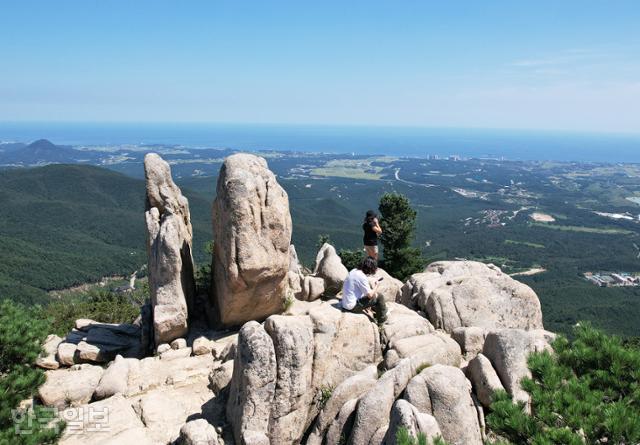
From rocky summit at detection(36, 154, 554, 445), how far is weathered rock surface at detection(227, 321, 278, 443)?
4 cm

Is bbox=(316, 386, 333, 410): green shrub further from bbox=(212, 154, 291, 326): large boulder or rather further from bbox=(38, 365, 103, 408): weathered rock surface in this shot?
bbox=(38, 365, 103, 408): weathered rock surface

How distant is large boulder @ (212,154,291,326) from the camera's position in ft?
66.3

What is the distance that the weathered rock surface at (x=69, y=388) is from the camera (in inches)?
667

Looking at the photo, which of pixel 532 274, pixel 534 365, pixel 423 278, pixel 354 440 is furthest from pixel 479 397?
pixel 532 274

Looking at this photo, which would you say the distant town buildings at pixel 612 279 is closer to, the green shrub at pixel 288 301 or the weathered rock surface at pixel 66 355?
the green shrub at pixel 288 301

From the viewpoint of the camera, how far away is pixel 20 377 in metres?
13.9

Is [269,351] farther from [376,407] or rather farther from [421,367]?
[421,367]

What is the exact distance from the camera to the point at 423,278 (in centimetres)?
2400

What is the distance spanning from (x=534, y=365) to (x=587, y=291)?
126723mm

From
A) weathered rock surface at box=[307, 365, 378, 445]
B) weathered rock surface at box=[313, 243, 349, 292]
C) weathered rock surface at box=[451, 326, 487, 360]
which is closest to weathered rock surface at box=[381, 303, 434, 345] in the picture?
weathered rock surface at box=[451, 326, 487, 360]

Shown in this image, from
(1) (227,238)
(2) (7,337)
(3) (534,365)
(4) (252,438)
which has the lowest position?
(4) (252,438)

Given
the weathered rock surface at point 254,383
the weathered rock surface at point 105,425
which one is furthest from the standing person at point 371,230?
the weathered rock surface at point 105,425

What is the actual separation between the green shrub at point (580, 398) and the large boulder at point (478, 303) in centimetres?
781

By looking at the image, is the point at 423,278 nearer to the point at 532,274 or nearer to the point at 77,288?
the point at 77,288
